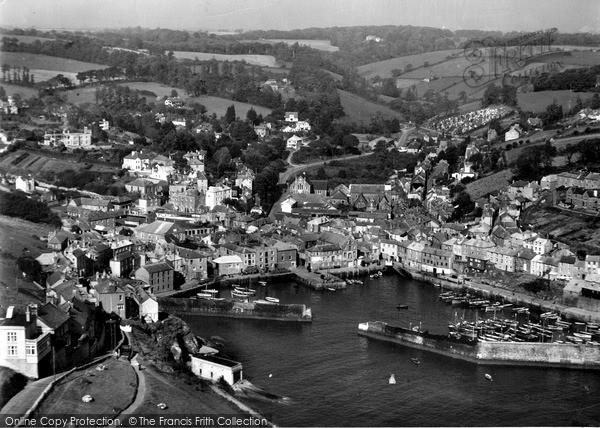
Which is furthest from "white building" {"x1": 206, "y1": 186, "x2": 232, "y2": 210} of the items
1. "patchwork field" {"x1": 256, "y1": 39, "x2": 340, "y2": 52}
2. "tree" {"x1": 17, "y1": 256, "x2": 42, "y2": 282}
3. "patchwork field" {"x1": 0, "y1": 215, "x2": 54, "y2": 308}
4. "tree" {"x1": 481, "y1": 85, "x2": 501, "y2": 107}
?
"patchwork field" {"x1": 256, "y1": 39, "x2": 340, "y2": 52}

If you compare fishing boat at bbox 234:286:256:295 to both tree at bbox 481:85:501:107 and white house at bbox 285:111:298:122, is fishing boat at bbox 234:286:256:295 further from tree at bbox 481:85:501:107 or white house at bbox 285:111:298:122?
tree at bbox 481:85:501:107

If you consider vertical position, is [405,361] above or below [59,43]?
below

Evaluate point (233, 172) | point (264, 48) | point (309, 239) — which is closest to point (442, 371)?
point (309, 239)

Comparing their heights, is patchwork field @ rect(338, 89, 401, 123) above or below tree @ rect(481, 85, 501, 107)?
below

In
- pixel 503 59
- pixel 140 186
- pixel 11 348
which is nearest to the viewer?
pixel 11 348

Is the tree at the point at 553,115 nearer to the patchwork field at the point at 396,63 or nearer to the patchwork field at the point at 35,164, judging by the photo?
the patchwork field at the point at 396,63

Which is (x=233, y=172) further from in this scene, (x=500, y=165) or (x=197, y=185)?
(x=500, y=165)

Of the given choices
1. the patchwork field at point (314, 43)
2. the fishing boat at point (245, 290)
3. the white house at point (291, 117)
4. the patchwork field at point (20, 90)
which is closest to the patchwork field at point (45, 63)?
the patchwork field at point (20, 90)
